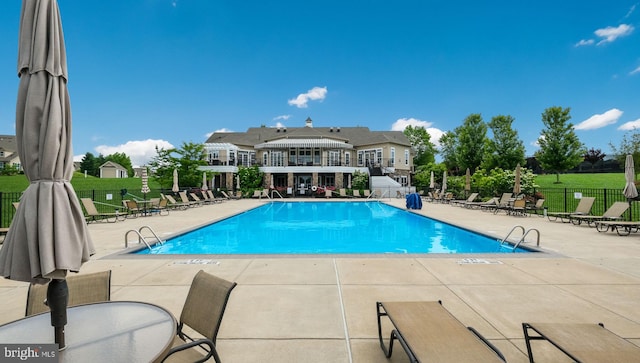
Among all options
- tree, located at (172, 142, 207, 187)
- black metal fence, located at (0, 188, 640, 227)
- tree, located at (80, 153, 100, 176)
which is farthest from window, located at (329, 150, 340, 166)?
tree, located at (80, 153, 100, 176)

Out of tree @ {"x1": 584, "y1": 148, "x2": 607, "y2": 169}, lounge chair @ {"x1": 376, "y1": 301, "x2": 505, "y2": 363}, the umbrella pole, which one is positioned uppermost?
tree @ {"x1": 584, "y1": 148, "x2": 607, "y2": 169}

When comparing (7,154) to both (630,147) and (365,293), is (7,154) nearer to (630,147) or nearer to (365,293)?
(365,293)

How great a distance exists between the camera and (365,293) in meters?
4.86

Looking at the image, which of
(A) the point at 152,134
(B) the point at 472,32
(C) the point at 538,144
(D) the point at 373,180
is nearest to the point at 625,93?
(C) the point at 538,144

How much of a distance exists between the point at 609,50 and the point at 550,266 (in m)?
33.2

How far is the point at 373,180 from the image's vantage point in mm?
34875

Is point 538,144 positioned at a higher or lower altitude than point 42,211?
higher

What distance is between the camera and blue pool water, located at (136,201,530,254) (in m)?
9.80

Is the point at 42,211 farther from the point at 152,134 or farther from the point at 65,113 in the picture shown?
the point at 152,134

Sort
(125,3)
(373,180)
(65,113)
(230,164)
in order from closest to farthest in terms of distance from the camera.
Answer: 1. (65,113)
2. (125,3)
3. (373,180)
4. (230,164)

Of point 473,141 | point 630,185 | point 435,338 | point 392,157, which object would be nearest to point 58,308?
point 435,338

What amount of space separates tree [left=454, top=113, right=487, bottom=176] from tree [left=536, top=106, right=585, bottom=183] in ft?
31.7

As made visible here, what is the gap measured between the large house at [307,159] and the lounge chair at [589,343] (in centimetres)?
3116

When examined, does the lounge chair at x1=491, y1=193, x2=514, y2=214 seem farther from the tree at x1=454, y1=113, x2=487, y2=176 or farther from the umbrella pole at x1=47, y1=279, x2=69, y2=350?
the tree at x1=454, y1=113, x2=487, y2=176
